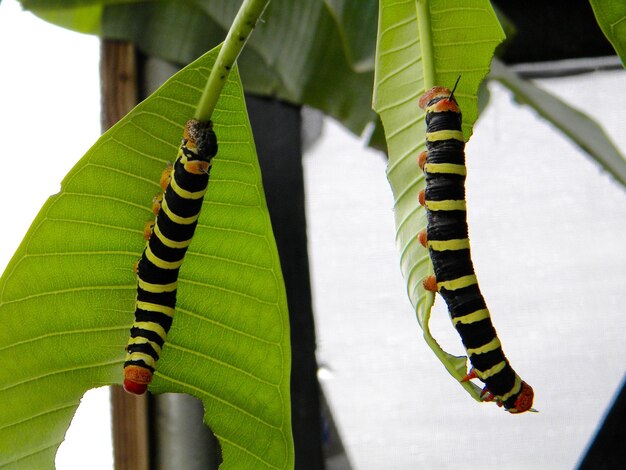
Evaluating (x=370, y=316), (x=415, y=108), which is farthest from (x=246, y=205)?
(x=370, y=316)

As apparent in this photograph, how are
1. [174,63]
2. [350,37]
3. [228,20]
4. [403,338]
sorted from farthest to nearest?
[403,338]
[174,63]
[228,20]
[350,37]

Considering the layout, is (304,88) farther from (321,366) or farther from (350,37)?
(321,366)

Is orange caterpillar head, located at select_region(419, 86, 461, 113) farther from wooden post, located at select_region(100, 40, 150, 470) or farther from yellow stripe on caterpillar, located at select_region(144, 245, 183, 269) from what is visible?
wooden post, located at select_region(100, 40, 150, 470)

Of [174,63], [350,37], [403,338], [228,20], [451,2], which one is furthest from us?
[403,338]

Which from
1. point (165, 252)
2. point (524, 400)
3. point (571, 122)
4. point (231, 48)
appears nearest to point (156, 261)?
point (165, 252)

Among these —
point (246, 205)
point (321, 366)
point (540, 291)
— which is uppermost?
point (246, 205)

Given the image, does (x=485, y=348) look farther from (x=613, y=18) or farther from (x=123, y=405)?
(x=123, y=405)

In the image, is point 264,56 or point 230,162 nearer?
point 230,162
